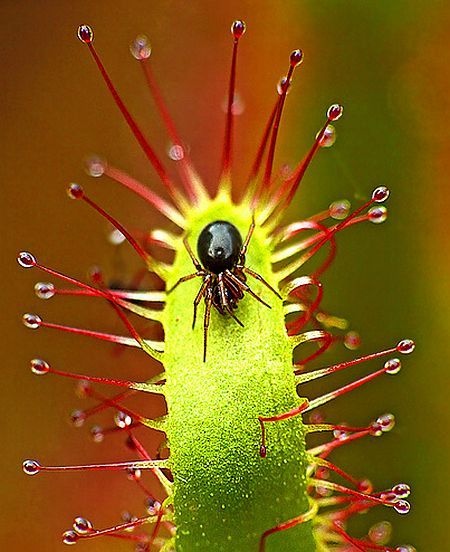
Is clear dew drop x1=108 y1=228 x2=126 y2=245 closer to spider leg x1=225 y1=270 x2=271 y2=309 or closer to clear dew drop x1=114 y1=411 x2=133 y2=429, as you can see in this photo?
clear dew drop x1=114 y1=411 x2=133 y2=429

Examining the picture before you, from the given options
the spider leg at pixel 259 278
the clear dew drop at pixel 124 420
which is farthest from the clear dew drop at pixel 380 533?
the spider leg at pixel 259 278

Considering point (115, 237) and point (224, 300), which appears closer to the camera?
point (224, 300)

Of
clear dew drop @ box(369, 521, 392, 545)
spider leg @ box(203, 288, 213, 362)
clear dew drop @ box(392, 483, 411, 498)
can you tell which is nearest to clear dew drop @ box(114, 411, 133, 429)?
spider leg @ box(203, 288, 213, 362)

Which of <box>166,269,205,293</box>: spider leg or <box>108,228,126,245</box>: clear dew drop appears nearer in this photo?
<box>166,269,205,293</box>: spider leg

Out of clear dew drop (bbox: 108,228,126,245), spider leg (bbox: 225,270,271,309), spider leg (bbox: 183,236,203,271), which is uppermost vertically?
clear dew drop (bbox: 108,228,126,245)

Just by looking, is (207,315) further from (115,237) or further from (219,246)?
(115,237)

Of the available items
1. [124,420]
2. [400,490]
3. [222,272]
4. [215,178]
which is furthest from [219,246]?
[215,178]

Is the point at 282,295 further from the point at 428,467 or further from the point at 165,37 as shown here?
the point at 165,37
